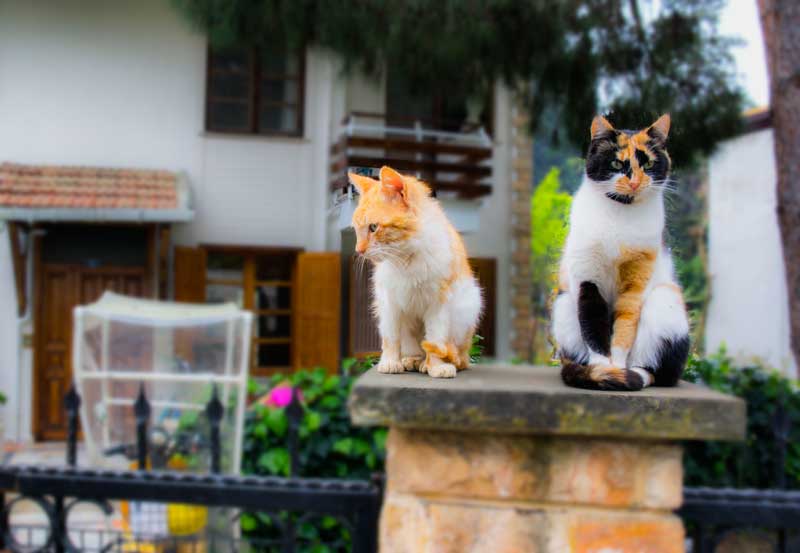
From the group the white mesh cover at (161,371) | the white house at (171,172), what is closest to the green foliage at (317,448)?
the white mesh cover at (161,371)

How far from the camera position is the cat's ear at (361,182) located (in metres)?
0.92

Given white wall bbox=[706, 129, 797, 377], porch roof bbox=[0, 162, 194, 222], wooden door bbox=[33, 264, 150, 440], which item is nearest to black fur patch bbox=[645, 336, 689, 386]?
white wall bbox=[706, 129, 797, 377]

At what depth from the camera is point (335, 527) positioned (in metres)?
2.82

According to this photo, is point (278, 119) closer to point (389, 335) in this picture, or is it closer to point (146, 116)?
point (146, 116)

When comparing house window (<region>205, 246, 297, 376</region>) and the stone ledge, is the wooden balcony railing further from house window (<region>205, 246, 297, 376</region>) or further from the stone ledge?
house window (<region>205, 246, 297, 376</region>)

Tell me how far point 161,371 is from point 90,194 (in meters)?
3.27

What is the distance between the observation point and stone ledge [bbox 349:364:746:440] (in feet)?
3.62

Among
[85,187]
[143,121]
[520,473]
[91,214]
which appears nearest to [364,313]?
[520,473]

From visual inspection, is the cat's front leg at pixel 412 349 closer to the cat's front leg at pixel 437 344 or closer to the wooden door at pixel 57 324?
the cat's front leg at pixel 437 344

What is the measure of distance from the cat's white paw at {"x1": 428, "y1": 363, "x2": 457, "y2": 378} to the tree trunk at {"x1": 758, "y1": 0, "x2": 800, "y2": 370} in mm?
2368

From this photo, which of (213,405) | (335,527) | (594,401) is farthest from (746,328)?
(594,401)

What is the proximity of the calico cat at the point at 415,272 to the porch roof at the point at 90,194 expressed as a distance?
5513 mm

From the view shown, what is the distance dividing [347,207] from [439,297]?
0.22 m

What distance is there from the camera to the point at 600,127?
863 millimetres
